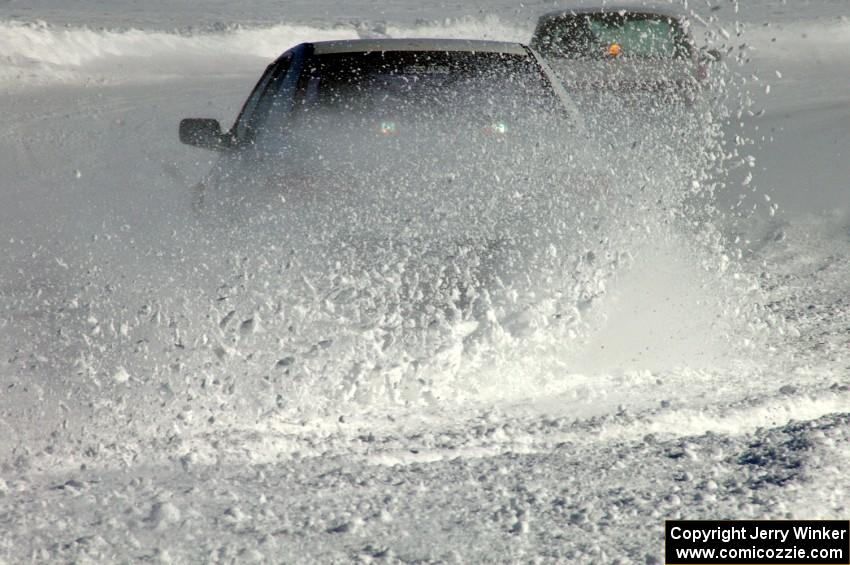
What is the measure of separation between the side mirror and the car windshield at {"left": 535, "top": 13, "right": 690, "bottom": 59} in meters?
5.31

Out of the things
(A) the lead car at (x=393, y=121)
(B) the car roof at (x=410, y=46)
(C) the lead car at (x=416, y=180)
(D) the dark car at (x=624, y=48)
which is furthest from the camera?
(D) the dark car at (x=624, y=48)

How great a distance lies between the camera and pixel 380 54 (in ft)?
17.4

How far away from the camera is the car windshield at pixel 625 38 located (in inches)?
413

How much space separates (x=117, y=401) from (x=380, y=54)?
2.21 meters

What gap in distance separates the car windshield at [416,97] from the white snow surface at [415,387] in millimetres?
470

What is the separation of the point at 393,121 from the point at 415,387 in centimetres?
112

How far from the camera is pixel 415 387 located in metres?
4.22

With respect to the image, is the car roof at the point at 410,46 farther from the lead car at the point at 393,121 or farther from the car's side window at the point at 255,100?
the car's side window at the point at 255,100

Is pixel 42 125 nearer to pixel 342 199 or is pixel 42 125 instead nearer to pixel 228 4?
pixel 342 199

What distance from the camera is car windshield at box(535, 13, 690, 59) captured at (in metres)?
10.5

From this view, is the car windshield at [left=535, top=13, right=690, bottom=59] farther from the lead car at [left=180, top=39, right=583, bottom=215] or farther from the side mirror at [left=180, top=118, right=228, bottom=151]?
the side mirror at [left=180, top=118, right=228, bottom=151]

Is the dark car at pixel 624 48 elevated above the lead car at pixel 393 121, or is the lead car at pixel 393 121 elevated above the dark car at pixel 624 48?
the dark car at pixel 624 48

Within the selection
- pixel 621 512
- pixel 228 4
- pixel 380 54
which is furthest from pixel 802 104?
pixel 228 4

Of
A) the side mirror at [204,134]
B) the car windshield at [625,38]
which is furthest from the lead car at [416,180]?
the car windshield at [625,38]
